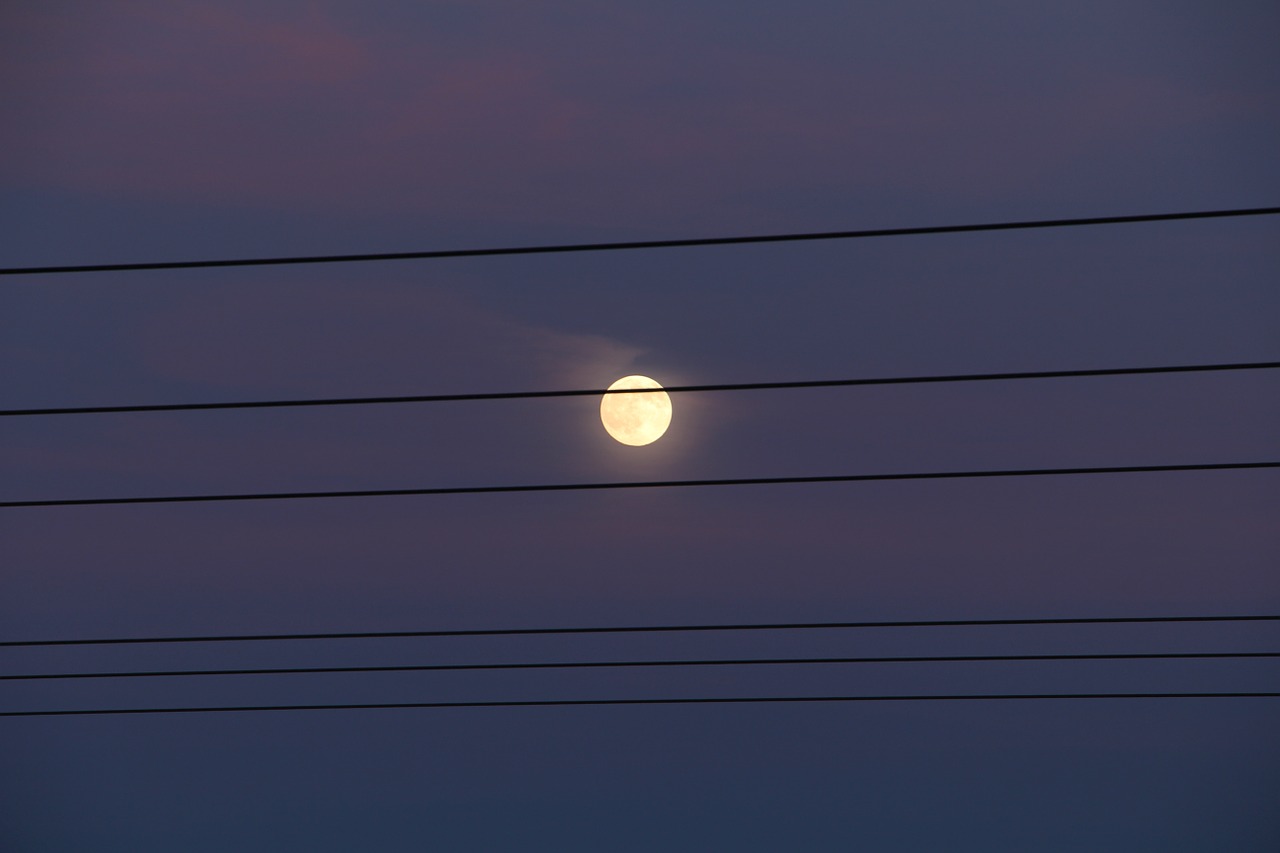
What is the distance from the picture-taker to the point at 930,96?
8.62ft

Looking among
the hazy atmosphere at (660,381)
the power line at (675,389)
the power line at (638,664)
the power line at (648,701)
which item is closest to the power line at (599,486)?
the hazy atmosphere at (660,381)

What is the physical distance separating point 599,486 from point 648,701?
1113 mm

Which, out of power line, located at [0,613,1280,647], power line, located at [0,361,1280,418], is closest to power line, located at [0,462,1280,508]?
power line, located at [0,361,1280,418]

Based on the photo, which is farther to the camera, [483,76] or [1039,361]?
[1039,361]

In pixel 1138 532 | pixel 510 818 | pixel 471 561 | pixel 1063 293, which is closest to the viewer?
pixel 1063 293

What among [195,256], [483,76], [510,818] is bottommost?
[510,818]

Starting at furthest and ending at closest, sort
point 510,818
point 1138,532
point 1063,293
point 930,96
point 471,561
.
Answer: point 510,818 → point 471,561 → point 1138,532 → point 1063,293 → point 930,96

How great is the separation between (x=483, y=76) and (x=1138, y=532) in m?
2.40

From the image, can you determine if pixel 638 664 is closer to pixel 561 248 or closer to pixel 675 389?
pixel 675 389

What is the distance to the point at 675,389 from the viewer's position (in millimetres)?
2895

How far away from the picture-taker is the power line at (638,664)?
3.55 m

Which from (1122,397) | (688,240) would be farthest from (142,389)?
(1122,397)

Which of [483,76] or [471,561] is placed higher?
[483,76]

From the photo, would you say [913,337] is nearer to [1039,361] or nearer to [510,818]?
[1039,361]
